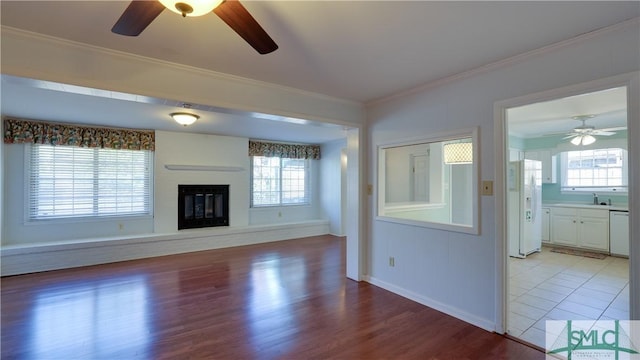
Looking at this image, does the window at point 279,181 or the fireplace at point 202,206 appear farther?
the window at point 279,181

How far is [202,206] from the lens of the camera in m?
6.28

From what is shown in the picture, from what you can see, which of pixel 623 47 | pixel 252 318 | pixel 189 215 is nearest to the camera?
pixel 623 47

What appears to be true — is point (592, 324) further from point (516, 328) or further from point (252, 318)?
point (252, 318)

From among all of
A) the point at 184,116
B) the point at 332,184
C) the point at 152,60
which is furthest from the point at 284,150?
the point at 152,60

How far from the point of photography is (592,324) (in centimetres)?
277

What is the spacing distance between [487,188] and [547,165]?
4.99 meters

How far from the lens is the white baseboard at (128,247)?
4258mm

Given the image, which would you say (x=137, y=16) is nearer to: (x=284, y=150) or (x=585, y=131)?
(x=284, y=150)

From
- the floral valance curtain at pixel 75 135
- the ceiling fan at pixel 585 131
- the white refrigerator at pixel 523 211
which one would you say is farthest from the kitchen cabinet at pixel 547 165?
the floral valance curtain at pixel 75 135

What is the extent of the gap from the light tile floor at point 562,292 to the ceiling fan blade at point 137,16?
3494mm

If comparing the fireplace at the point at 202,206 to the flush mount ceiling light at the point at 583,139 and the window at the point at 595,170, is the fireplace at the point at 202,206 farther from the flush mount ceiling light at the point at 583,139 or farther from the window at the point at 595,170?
the window at the point at 595,170

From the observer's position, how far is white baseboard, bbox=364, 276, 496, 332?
2684 mm

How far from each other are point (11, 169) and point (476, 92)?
663 centimetres

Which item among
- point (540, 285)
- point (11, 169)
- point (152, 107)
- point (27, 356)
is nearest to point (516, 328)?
point (540, 285)
